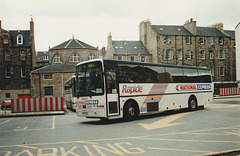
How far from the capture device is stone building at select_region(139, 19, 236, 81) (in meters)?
57.0

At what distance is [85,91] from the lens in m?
13.5

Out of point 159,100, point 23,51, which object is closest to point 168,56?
point 23,51

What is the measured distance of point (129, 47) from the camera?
60.8 metres

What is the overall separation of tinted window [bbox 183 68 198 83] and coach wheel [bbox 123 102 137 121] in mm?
5591

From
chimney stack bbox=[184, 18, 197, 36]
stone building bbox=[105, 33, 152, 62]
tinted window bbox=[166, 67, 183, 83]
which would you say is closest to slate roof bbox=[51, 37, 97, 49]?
stone building bbox=[105, 33, 152, 62]

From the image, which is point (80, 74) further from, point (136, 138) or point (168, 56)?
point (168, 56)

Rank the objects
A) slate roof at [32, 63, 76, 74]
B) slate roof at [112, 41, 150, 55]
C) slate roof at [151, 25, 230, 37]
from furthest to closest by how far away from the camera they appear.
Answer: slate roof at [112, 41, 150, 55] → slate roof at [151, 25, 230, 37] → slate roof at [32, 63, 76, 74]

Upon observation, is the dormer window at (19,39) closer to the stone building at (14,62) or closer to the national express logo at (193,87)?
the stone building at (14,62)

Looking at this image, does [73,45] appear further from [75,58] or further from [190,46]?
[190,46]

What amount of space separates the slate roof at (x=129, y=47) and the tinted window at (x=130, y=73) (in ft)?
145

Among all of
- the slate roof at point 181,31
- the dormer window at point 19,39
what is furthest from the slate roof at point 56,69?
the slate roof at point 181,31

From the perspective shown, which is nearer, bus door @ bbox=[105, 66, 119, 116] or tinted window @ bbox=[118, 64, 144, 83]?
bus door @ bbox=[105, 66, 119, 116]

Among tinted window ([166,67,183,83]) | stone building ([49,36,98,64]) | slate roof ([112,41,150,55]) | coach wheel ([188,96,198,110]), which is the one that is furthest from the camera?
stone building ([49,36,98,64])

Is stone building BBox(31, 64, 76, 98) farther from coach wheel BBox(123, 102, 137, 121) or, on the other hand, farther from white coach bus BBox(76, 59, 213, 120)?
coach wheel BBox(123, 102, 137, 121)
